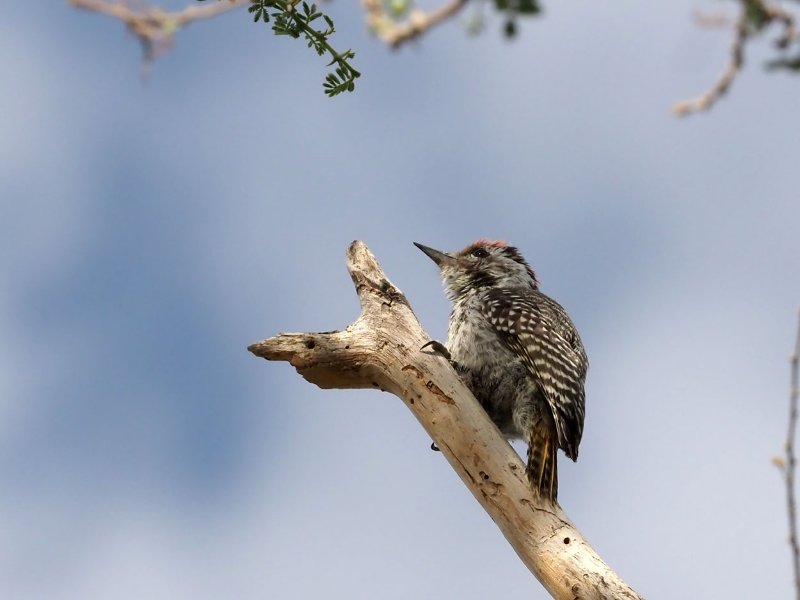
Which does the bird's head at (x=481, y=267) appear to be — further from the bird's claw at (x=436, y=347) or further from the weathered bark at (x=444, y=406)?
the bird's claw at (x=436, y=347)

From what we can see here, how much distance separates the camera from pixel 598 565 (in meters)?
4.90

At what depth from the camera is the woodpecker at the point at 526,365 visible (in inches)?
229

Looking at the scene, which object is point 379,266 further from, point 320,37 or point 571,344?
point 320,37

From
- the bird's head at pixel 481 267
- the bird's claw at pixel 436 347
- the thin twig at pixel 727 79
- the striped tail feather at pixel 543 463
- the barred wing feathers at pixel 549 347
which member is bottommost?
the thin twig at pixel 727 79

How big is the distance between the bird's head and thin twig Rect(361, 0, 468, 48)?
17.4 ft

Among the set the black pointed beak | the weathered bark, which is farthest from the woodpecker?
the black pointed beak

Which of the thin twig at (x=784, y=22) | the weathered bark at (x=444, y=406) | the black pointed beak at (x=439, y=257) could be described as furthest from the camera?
the black pointed beak at (x=439, y=257)

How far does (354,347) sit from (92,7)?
3.52 meters

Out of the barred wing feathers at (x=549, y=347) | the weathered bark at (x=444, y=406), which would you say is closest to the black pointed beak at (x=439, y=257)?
the barred wing feathers at (x=549, y=347)

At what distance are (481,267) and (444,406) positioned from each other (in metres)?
2.08

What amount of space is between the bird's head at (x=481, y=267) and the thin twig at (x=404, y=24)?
5293 mm

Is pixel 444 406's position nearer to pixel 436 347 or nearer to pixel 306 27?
pixel 436 347

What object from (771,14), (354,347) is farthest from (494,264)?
(771,14)

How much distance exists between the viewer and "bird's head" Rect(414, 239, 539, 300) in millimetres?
7410
